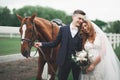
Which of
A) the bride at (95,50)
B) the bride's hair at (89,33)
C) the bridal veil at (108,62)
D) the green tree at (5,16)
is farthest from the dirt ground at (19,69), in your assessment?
the bride's hair at (89,33)

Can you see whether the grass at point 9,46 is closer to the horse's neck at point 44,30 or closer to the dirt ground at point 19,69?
the dirt ground at point 19,69

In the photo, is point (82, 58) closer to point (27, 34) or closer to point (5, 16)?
point (27, 34)

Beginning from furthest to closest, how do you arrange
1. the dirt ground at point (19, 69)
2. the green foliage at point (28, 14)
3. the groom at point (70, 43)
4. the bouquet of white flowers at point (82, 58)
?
the dirt ground at point (19, 69)
the green foliage at point (28, 14)
the groom at point (70, 43)
the bouquet of white flowers at point (82, 58)

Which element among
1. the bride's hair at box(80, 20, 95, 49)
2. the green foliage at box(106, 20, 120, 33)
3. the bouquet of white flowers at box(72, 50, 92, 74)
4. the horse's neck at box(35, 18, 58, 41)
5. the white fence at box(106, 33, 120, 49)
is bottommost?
the white fence at box(106, 33, 120, 49)

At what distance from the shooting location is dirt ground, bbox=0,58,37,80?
5457 millimetres

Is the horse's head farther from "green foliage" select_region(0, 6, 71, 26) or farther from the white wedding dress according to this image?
the white wedding dress

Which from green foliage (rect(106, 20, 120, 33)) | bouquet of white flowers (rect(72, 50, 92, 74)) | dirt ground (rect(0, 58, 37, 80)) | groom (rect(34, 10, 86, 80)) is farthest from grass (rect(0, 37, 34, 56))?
green foliage (rect(106, 20, 120, 33))

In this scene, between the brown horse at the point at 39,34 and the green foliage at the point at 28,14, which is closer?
the brown horse at the point at 39,34

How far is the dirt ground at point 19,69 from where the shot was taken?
17.9ft

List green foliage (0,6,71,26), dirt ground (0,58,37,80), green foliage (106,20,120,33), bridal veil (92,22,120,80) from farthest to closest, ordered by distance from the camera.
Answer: green foliage (106,20,120,33)
dirt ground (0,58,37,80)
green foliage (0,6,71,26)
bridal veil (92,22,120,80)

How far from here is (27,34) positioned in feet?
15.6

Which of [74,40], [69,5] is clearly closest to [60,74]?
[74,40]

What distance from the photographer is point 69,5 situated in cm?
623

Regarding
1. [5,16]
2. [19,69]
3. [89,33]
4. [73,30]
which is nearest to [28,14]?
[5,16]
